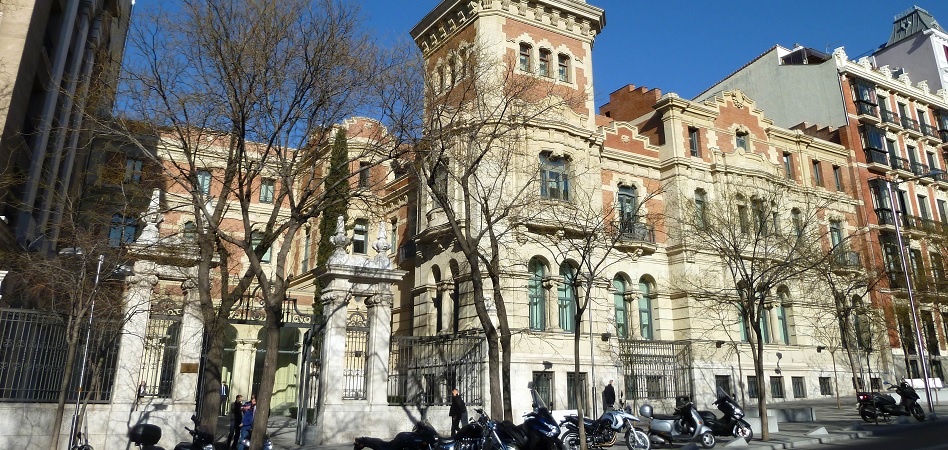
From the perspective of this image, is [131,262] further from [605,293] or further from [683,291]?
[683,291]

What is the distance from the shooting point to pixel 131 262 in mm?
14602

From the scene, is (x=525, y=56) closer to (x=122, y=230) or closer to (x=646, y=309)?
(x=646, y=309)

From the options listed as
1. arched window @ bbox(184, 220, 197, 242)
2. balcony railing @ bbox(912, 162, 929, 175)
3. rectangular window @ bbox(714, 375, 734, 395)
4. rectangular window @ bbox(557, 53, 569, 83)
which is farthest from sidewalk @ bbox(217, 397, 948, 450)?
balcony railing @ bbox(912, 162, 929, 175)

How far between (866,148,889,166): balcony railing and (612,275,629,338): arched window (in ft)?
65.8

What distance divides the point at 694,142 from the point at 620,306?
8.79 meters

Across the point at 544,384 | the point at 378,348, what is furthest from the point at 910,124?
the point at 378,348

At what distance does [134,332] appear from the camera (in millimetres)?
13570

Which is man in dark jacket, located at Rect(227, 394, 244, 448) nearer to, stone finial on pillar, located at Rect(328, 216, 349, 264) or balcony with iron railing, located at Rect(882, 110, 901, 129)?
stone finial on pillar, located at Rect(328, 216, 349, 264)

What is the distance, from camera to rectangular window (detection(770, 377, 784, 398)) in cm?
2748

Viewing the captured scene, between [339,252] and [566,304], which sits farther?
[566,304]

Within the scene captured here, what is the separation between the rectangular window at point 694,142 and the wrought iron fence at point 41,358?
79.0ft

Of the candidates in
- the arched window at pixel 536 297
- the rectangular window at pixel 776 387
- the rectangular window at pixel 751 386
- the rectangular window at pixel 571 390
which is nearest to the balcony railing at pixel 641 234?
the arched window at pixel 536 297

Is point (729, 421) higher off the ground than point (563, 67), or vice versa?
point (563, 67)

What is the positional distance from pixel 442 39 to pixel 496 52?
3.73 meters
